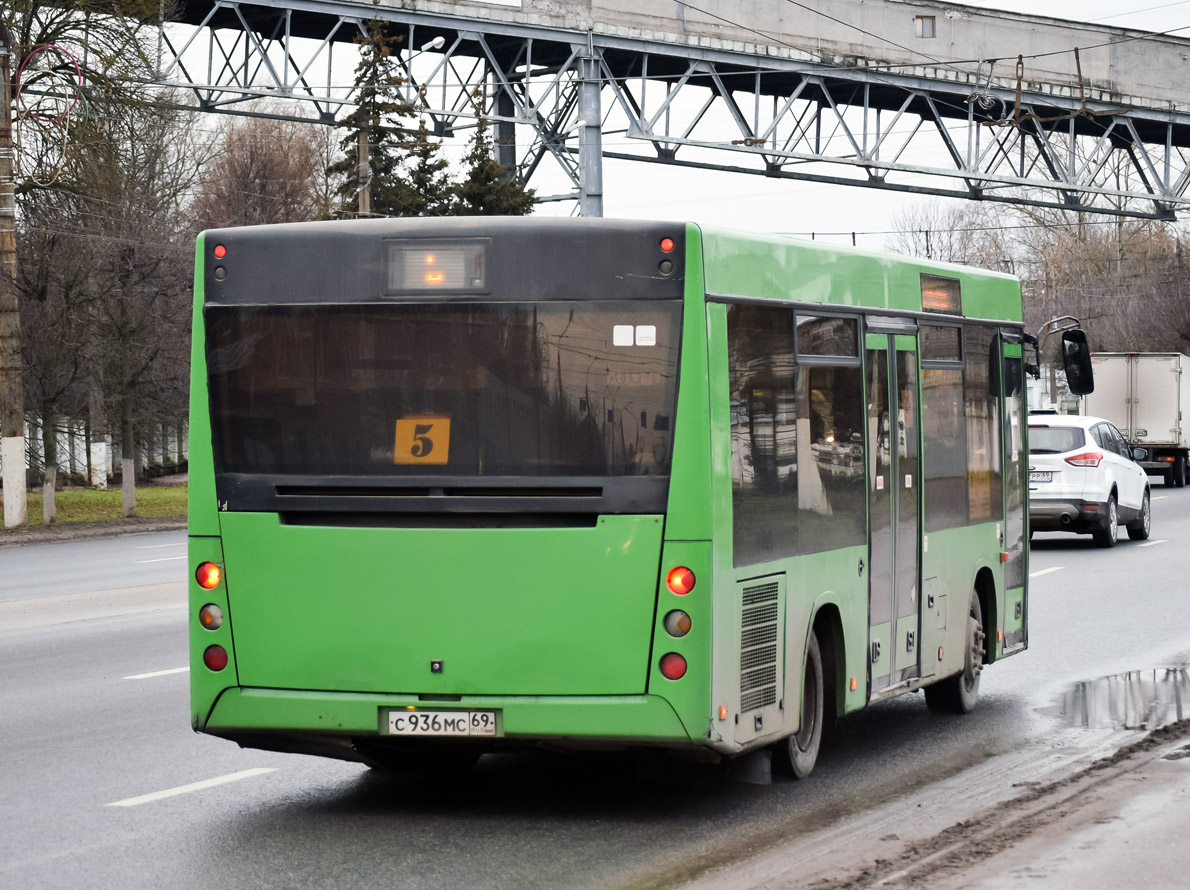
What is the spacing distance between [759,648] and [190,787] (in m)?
2.77

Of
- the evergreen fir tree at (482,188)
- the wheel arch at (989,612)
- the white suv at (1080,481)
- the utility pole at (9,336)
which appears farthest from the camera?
the evergreen fir tree at (482,188)

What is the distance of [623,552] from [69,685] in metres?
6.11

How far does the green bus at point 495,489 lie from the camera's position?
725cm

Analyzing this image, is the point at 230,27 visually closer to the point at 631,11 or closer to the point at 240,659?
the point at 631,11

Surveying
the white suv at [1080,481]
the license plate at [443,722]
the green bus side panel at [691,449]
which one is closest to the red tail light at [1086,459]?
the white suv at [1080,481]

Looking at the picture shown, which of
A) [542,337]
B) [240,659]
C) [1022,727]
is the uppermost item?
[542,337]

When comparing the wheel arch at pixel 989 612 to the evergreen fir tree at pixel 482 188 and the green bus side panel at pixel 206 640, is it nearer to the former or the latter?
the green bus side panel at pixel 206 640

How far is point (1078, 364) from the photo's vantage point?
1269cm

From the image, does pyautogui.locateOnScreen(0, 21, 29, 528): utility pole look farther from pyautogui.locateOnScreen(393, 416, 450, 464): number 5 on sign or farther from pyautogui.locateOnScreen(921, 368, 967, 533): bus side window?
pyautogui.locateOnScreen(393, 416, 450, 464): number 5 on sign

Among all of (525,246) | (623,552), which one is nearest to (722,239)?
(525,246)

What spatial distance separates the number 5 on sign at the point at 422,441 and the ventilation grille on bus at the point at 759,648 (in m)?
1.40

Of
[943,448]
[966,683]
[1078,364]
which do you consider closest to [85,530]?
[1078,364]

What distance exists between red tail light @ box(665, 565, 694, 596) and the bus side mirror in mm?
6051

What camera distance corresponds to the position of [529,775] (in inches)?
345
